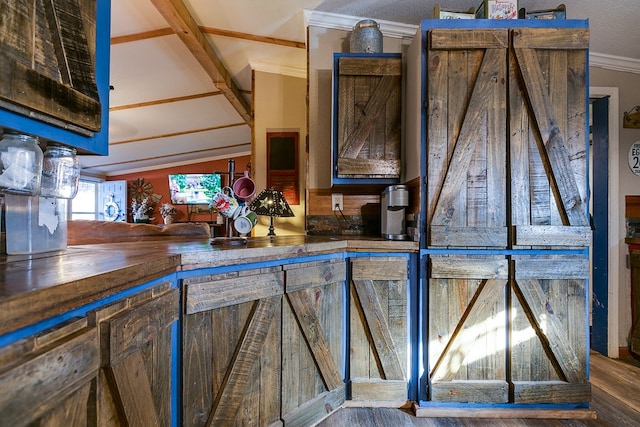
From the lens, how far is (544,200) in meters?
1.93

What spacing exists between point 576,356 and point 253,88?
13.1 ft

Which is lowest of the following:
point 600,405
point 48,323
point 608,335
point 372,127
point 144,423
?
point 600,405

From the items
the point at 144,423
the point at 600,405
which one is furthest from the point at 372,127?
the point at 600,405

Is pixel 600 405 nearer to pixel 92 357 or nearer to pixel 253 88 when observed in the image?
pixel 92 357

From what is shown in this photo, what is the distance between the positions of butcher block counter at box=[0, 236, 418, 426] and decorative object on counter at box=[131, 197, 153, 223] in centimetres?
836

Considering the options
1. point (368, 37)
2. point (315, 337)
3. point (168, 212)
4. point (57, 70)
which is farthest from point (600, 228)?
point (168, 212)

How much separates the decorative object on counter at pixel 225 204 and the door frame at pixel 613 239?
3.06 meters

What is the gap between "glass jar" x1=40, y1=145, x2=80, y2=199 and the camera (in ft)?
3.72

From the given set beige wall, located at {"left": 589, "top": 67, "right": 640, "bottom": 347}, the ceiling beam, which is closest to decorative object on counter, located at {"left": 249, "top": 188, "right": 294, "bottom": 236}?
the ceiling beam

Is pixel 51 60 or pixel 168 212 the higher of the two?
pixel 51 60

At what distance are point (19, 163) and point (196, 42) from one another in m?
2.61

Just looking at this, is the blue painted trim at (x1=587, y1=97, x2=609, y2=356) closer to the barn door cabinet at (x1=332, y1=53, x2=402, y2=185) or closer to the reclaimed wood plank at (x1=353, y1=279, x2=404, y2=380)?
the barn door cabinet at (x1=332, y1=53, x2=402, y2=185)

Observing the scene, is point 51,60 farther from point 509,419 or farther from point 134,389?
point 509,419

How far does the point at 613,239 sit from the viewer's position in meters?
2.80
